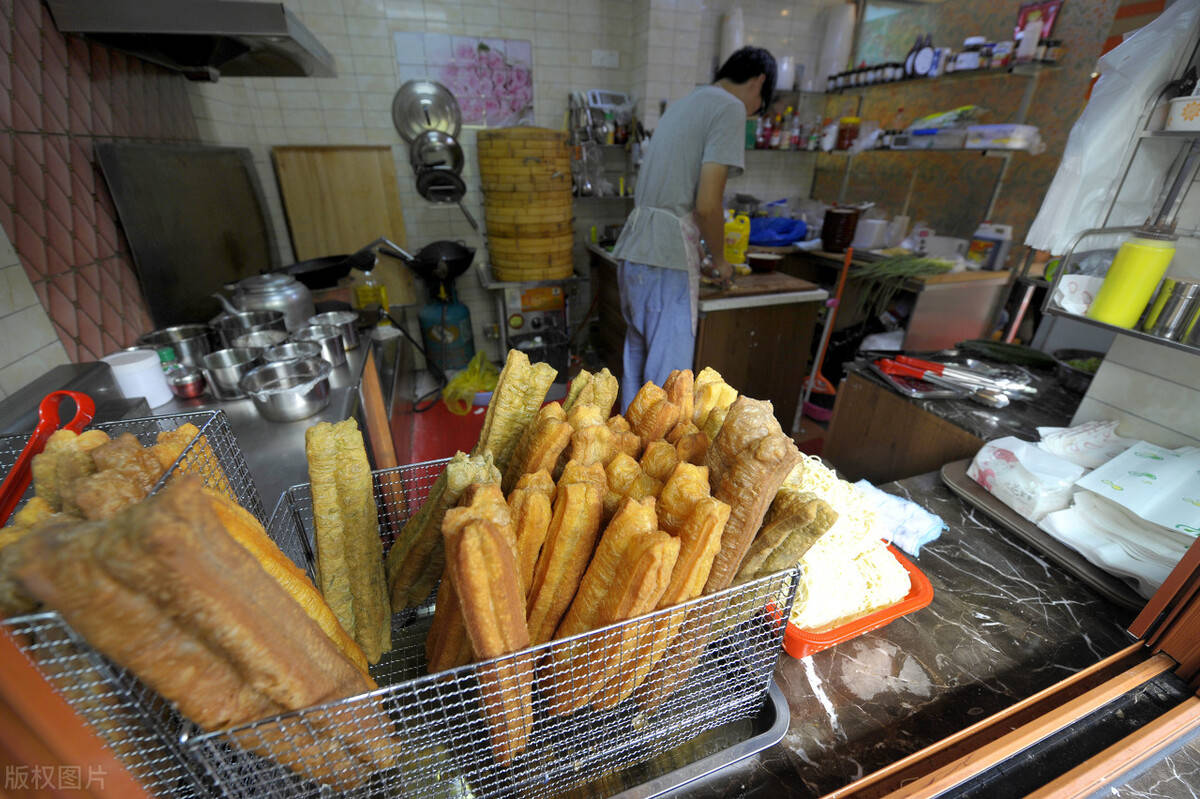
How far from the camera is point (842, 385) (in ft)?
7.91

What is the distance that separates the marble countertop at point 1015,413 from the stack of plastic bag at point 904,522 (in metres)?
0.62

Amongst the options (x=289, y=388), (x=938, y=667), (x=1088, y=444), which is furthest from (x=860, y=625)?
(x=289, y=388)

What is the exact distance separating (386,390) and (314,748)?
8.80 feet

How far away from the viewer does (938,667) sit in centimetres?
99

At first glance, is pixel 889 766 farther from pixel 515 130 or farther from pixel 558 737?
pixel 515 130

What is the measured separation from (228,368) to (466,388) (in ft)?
7.82

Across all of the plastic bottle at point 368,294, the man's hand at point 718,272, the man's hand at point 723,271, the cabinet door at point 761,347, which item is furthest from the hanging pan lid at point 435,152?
the cabinet door at point 761,347

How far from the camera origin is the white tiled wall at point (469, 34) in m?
3.96

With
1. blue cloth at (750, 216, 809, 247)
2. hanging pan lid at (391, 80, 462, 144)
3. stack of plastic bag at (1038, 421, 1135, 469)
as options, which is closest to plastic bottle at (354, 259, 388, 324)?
hanging pan lid at (391, 80, 462, 144)

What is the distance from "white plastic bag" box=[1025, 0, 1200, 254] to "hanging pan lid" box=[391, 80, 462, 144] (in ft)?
A: 14.3

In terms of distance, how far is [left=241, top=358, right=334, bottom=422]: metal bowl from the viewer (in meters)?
1.75

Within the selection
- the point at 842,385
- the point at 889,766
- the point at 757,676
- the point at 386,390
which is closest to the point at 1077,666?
the point at 889,766

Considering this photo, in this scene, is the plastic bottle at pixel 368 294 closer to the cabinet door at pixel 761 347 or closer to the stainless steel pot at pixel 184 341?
the stainless steel pot at pixel 184 341

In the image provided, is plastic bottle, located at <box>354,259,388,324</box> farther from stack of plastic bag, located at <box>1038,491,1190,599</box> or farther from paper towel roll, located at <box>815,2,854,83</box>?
paper towel roll, located at <box>815,2,854,83</box>
